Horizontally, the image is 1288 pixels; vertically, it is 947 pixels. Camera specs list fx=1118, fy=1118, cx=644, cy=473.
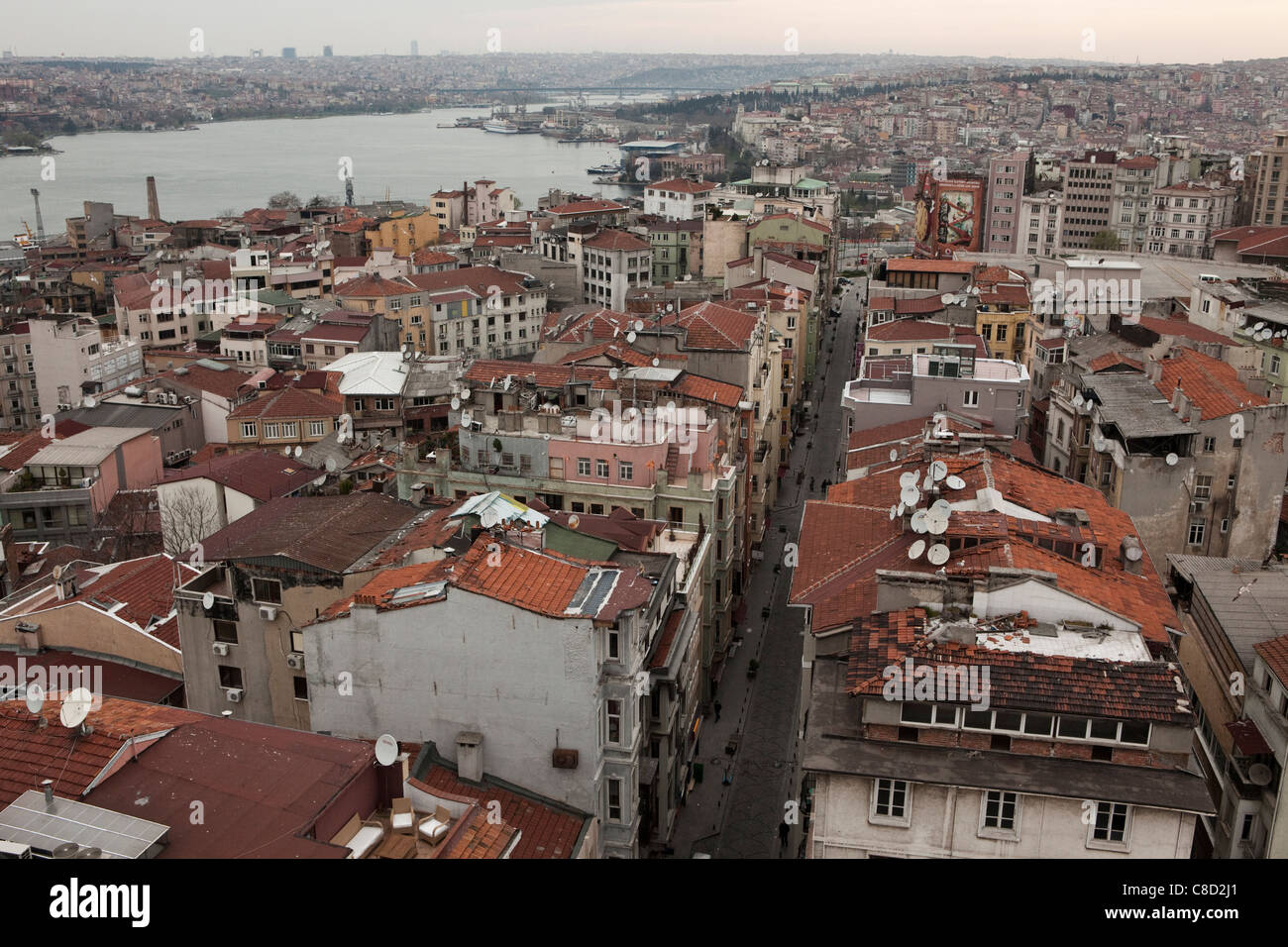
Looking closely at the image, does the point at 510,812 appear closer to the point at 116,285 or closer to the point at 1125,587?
the point at 1125,587

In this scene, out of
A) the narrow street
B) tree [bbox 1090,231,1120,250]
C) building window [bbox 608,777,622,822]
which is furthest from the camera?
tree [bbox 1090,231,1120,250]

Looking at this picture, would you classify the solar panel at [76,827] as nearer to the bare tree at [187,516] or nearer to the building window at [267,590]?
the building window at [267,590]

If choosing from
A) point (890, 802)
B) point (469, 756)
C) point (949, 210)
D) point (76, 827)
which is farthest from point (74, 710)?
point (949, 210)

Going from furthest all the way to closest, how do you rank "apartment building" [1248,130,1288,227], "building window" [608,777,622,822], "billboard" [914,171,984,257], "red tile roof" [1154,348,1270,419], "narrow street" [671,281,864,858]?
"billboard" [914,171,984,257] < "apartment building" [1248,130,1288,227] < "red tile roof" [1154,348,1270,419] < "narrow street" [671,281,864,858] < "building window" [608,777,622,822]

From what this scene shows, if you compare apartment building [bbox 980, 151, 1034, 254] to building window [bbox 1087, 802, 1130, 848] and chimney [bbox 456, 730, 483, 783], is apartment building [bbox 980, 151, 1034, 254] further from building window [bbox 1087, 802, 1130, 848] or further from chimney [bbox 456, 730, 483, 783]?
chimney [bbox 456, 730, 483, 783]

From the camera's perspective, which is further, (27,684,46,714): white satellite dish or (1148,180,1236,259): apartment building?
(1148,180,1236,259): apartment building

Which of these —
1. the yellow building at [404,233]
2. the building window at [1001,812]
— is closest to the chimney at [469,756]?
the building window at [1001,812]

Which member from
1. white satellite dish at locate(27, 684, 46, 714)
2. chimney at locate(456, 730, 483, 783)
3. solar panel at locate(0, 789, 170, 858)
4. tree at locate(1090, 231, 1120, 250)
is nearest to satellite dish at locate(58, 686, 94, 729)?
white satellite dish at locate(27, 684, 46, 714)
